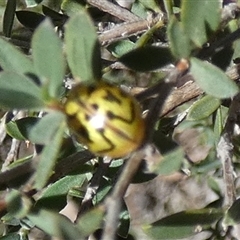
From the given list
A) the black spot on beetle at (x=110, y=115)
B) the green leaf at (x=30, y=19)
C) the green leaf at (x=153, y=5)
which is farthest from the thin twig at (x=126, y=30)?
the black spot on beetle at (x=110, y=115)

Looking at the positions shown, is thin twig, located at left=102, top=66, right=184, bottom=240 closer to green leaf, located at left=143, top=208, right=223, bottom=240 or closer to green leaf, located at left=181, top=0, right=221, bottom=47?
green leaf, located at left=181, top=0, right=221, bottom=47

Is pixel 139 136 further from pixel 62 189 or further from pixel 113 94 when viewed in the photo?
pixel 62 189

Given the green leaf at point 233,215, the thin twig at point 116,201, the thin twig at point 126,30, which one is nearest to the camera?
the thin twig at point 116,201

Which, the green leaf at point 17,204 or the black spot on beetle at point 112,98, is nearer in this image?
the black spot on beetle at point 112,98

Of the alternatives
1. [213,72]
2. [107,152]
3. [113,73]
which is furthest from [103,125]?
[113,73]

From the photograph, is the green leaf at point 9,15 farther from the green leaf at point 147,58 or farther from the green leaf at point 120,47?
the green leaf at point 147,58

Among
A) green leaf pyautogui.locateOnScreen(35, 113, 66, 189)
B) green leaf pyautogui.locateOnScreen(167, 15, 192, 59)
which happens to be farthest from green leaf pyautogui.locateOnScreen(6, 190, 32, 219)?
green leaf pyautogui.locateOnScreen(167, 15, 192, 59)
